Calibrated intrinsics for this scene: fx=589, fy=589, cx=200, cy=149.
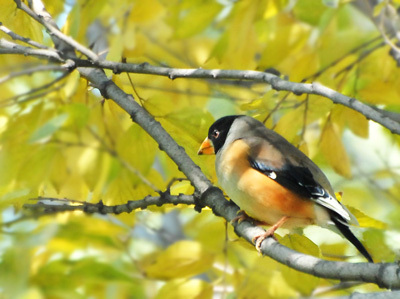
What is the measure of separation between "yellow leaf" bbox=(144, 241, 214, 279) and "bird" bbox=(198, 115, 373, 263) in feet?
0.85

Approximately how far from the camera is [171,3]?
491 cm

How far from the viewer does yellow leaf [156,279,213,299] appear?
2.85 meters

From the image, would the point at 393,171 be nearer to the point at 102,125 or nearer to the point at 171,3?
the point at 171,3

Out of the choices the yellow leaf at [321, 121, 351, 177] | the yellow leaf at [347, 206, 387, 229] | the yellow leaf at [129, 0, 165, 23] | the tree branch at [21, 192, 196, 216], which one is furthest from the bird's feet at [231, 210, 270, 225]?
the yellow leaf at [129, 0, 165, 23]

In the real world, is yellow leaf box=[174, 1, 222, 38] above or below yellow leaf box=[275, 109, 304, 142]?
above

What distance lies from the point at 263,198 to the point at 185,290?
2.09 feet

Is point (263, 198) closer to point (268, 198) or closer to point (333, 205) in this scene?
point (268, 198)

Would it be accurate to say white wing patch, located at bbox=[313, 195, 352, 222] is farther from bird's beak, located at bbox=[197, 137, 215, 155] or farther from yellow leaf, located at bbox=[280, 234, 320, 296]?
bird's beak, located at bbox=[197, 137, 215, 155]

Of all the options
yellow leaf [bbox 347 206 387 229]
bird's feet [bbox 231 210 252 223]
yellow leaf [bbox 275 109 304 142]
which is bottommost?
yellow leaf [bbox 347 206 387 229]

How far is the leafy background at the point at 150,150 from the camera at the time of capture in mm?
2979

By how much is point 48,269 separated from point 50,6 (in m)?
1.66

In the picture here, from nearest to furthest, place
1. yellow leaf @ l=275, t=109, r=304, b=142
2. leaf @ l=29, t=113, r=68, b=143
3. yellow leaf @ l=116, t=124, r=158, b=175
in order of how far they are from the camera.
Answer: leaf @ l=29, t=113, r=68, b=143 → yellow leaf @ l=116, t=124, r=158, b=175 → yellow leaf @ l=275, t=109, r=304, b=142

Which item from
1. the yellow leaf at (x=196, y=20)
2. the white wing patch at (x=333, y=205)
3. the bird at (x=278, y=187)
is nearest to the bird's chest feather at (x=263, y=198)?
the bird at (x=278, y=187)

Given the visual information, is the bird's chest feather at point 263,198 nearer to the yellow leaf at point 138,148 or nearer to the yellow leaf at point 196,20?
the yellow leaf at point 138,148
